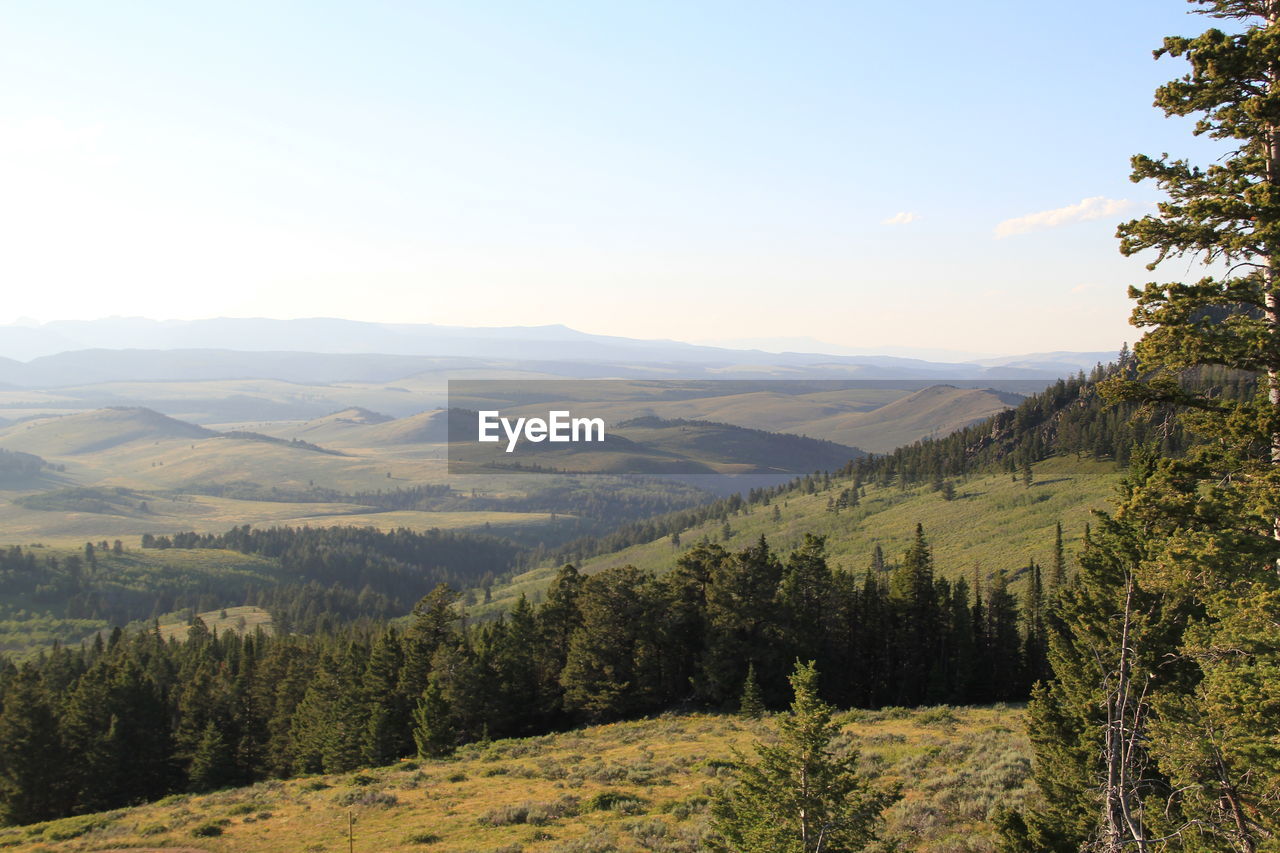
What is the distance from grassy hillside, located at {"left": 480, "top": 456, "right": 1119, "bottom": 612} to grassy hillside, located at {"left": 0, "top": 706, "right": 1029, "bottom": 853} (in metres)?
66.7

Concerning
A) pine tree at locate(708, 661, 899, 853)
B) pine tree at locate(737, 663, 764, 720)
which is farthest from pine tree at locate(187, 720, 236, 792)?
pine tree at locate(708, 661, 899, 853)

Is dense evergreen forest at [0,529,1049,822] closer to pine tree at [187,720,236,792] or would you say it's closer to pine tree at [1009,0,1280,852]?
pine tree at [187,720,236,792]

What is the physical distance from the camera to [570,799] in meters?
35.3

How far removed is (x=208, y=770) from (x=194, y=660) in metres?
27.7

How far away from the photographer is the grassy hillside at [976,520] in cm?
11538

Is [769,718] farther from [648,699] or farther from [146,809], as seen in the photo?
[146,809]

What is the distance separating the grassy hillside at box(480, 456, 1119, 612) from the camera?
115 meters

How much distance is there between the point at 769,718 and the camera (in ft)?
176

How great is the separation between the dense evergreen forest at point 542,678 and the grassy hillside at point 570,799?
7.73m

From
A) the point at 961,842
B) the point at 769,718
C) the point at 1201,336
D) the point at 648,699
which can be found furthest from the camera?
the point at 648,699

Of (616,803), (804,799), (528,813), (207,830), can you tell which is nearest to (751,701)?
(616,803)

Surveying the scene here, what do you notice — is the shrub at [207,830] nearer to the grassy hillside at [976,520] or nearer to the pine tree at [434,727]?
the pine tree at [434,727]

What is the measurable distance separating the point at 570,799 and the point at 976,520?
12053cm

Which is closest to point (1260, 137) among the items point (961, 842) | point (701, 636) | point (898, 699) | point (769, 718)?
point (961, 842)
